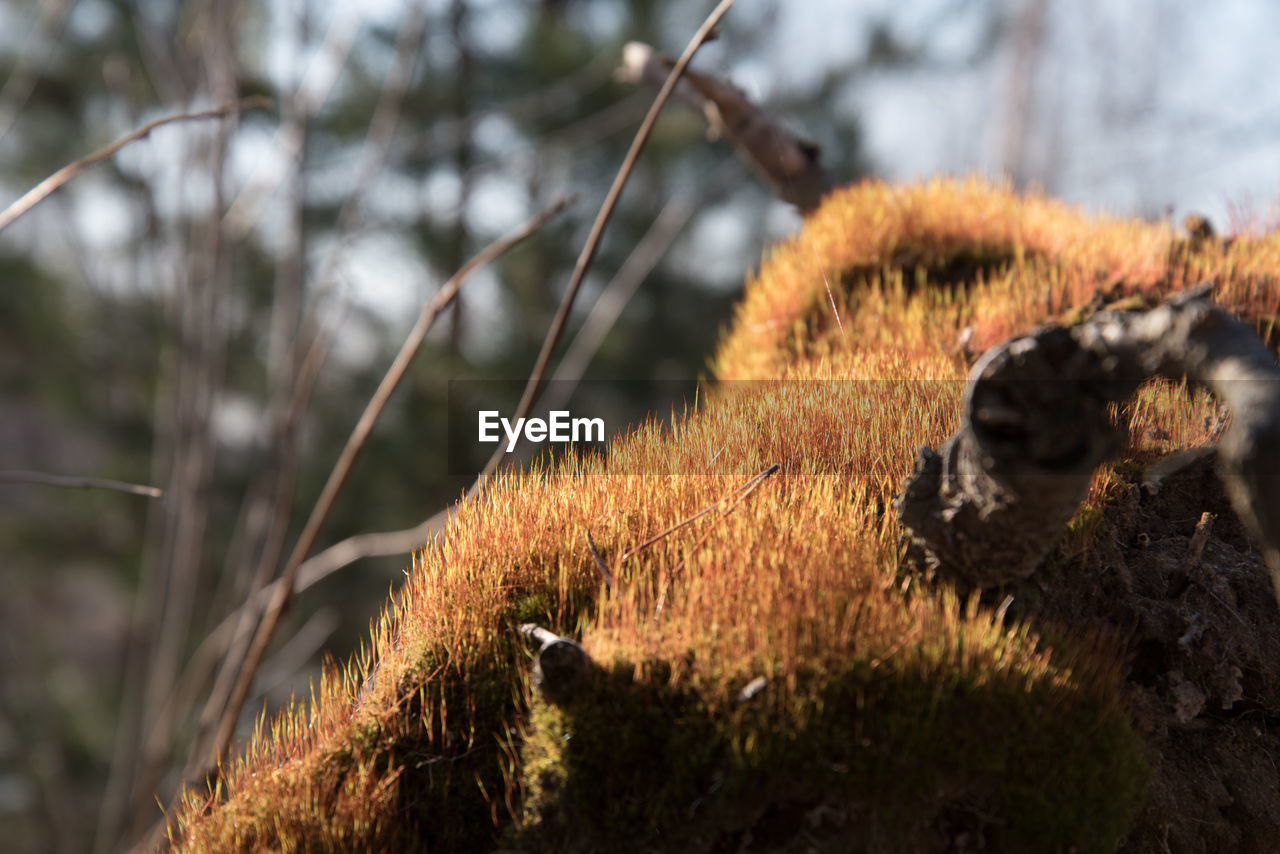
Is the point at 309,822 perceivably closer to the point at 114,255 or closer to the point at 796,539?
the point at 796,539

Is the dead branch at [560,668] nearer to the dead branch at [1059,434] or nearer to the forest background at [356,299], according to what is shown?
the dead branch at [1059,434]

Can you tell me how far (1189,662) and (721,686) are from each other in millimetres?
750

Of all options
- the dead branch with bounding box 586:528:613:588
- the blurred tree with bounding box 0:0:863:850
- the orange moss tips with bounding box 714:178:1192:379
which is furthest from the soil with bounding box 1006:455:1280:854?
the blurred tree with bounding box 0:0:863:850

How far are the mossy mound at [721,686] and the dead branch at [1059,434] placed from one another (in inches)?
3.7

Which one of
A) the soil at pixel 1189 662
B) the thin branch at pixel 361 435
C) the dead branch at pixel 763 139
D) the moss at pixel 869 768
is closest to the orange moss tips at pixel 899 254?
the dead branch at pixel 763 139

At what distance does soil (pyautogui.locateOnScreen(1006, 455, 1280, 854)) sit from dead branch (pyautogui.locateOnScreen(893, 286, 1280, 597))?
0.16 meters

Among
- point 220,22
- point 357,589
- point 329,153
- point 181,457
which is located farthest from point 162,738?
point 329,153

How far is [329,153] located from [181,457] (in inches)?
175

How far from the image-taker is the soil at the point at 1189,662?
3.67ft

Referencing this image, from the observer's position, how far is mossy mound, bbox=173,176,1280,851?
2.98ft

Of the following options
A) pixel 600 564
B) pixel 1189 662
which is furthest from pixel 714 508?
pixel 1189 662

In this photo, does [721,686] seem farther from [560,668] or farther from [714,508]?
[714,508]

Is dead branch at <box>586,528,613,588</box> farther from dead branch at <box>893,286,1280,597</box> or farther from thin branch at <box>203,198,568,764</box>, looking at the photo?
thin branch at <box>203,198,568,764</box>

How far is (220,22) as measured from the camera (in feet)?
8.38
